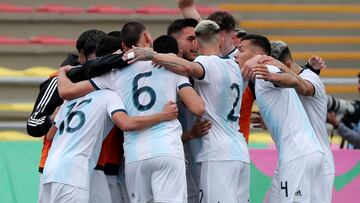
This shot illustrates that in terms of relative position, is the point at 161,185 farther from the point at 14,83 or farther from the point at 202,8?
the point at 202,8

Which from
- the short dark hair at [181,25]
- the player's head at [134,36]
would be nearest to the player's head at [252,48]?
the short dark hair at [181,25]

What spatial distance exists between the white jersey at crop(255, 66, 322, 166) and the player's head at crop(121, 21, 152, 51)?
3.33 feet

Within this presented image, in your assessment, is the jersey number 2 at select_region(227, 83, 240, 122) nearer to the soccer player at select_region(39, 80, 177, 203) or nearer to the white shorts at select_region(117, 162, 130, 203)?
the soccer player at select_region(39, 80, 177, 203)

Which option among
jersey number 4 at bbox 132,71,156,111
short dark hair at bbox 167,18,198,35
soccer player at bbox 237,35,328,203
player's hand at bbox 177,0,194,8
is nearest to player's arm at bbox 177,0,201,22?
player's hand at bbox 177,0,194,8

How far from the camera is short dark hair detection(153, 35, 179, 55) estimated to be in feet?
28.9

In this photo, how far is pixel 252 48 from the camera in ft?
30.2

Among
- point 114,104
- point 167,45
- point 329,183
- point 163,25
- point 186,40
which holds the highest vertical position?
point 167,45

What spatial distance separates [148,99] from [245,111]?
1.19 m

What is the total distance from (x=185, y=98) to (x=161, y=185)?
0.65 m

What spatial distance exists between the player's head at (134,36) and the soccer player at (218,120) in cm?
41

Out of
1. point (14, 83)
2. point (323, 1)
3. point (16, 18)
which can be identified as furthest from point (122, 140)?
point (323, 1)

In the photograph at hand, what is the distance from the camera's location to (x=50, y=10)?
15266 millimetres

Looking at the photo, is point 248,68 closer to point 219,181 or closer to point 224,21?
point 224,21

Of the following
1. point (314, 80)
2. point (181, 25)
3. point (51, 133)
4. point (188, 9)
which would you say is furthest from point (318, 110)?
point (51, 133)
